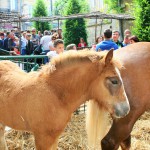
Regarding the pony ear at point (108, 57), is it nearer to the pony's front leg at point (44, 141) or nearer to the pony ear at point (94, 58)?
the pony ear at point (94, 58)

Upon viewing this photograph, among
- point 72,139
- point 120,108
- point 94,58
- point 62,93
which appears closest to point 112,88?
point 120,108

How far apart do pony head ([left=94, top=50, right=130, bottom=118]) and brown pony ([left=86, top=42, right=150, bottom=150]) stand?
67 centimetres

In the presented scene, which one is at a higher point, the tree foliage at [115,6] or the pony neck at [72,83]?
the tree foliage at [115,6]

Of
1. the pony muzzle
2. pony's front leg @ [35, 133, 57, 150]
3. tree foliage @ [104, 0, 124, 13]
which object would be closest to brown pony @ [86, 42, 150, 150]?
the pony muzzle

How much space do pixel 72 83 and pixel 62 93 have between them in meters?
0.14

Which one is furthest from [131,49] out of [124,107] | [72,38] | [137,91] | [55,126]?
[72,38]

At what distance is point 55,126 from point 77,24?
16354 mm

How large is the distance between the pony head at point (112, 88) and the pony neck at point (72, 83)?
122mm

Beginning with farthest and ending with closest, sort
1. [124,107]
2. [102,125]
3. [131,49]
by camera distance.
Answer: [131,49]
[102,125]
[124,107]

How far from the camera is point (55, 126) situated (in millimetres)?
2748

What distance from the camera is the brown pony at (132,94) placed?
11.3 feet

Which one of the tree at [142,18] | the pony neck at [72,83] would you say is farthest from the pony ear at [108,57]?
the tree at [142,18]

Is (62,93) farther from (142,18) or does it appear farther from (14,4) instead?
(14,4)

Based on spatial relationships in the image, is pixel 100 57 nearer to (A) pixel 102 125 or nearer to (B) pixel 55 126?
(B) pixel 55 126
